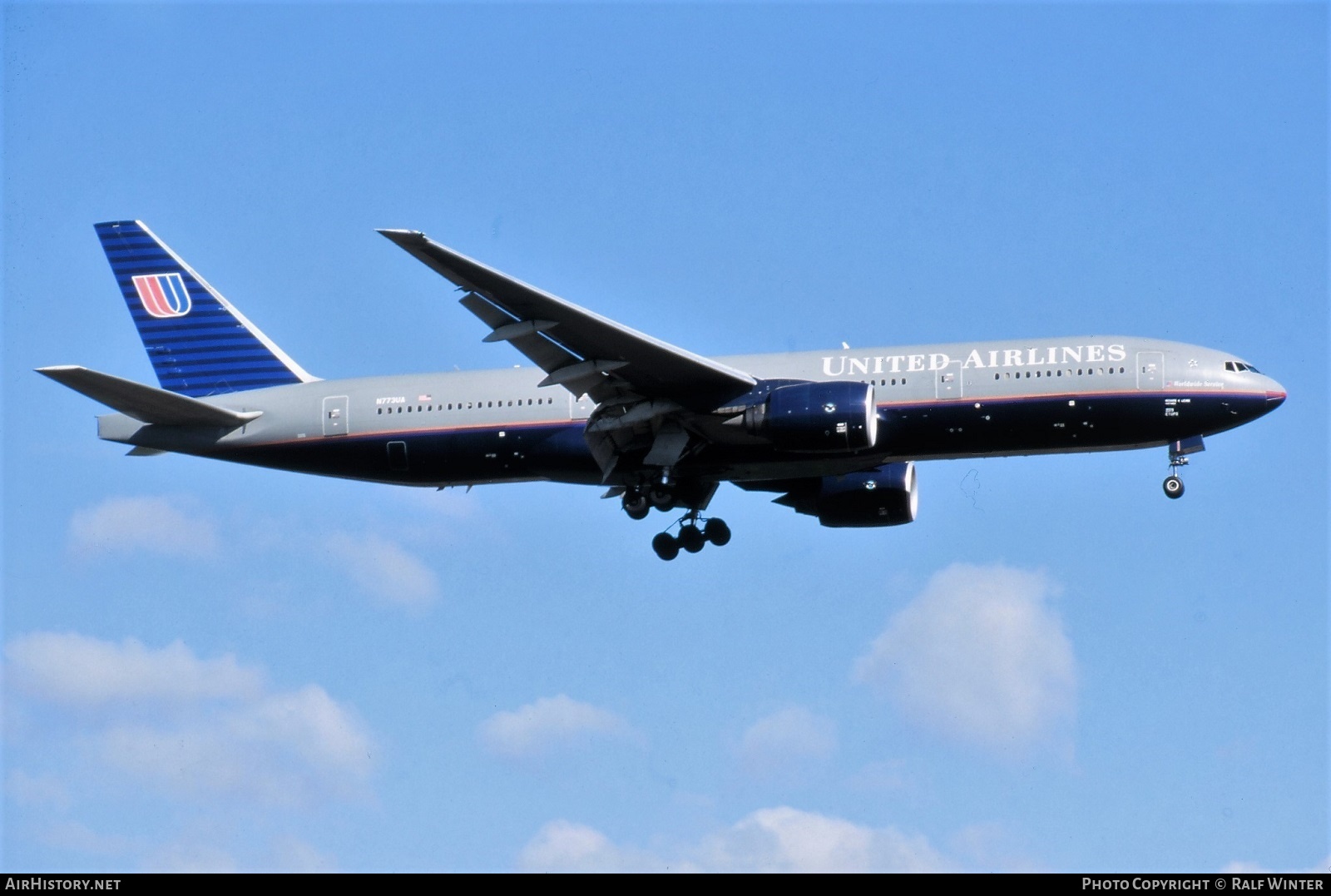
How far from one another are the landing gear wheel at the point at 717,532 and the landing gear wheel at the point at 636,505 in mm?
2498

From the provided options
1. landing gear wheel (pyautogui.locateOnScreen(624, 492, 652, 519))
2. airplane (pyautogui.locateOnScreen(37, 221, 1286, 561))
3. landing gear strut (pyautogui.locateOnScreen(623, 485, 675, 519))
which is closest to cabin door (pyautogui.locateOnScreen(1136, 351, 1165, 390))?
airplane (pyautogui.locateOnScreen(37, 221, 1286, 561))

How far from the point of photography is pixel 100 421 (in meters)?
45.5

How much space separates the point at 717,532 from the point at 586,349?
764cm

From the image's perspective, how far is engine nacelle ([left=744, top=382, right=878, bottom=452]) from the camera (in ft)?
127

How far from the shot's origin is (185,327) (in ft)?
160

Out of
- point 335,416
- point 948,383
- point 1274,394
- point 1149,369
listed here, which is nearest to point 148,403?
point 335,416

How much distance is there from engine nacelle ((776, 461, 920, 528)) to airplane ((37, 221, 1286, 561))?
5 cm

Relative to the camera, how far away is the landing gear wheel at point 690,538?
4491cm

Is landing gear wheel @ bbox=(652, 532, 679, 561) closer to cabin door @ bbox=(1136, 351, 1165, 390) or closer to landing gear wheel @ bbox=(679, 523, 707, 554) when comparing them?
landing gear wheel @ bbox=(679, 523, 707, 554)

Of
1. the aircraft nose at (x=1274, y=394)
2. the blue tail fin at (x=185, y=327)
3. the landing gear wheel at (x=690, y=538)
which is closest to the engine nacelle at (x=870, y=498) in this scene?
the landing gear wheel at (x=690, y=538)

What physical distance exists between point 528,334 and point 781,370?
6813mm

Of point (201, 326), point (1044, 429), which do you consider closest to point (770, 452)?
point (1044, 429)

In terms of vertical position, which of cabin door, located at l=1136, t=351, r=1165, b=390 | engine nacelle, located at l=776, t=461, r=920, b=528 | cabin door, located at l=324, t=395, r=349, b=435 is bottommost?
engine nacelle, located at l=776, t=461, r=920, b=528
